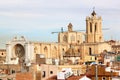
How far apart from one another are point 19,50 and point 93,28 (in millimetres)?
19475

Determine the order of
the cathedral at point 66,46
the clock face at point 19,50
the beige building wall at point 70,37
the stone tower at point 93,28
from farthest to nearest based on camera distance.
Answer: the beige building wall at point 70,37 < the stone tower at point 93,28 < the clock face at point 19,50 < the cathedral at point 66,46

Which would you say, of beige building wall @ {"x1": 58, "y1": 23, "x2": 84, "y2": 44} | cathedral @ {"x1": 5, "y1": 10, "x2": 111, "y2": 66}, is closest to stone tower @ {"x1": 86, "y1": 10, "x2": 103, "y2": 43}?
cathedral @ {"x1": 5, "y1": 10, "x2": 111, "y2": 66}

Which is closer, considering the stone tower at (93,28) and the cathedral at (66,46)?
the cathedral at (66,46)

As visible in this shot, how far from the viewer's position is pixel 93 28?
11038cm

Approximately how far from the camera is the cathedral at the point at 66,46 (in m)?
94.2

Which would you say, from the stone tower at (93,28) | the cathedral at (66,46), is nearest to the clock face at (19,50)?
the cathedral at (66,46)

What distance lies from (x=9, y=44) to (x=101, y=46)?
1866cm

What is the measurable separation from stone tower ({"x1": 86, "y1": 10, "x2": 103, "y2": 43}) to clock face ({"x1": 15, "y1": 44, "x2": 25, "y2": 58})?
18371mm

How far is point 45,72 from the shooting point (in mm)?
47031

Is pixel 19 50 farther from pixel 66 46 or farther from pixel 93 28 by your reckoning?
pixel 93 28

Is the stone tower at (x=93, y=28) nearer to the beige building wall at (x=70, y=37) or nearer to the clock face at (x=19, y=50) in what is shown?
the beige building wall at (x=70, y=37)

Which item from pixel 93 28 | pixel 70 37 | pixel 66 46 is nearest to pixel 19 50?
pixel 66 46

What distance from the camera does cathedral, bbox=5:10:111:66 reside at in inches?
3708

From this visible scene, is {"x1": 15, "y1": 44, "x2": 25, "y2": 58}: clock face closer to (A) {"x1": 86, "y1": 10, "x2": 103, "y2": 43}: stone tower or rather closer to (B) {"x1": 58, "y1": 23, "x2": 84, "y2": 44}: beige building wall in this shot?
(B) {"x1": 58, "y1": 23, "x2": 84, "y2": 44}: beige building wall
